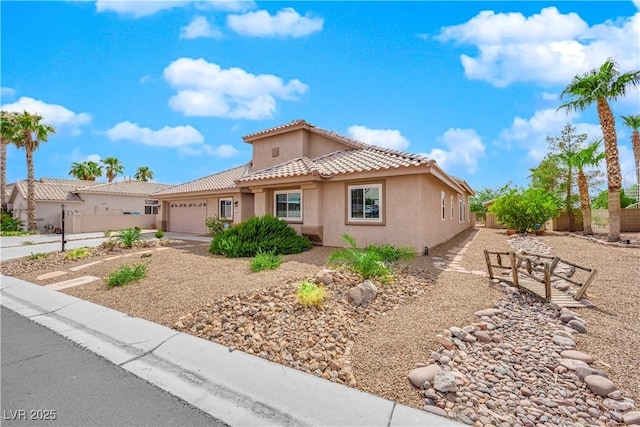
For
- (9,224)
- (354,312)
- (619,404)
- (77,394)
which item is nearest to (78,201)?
(9,224)

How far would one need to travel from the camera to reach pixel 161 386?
12.8ft

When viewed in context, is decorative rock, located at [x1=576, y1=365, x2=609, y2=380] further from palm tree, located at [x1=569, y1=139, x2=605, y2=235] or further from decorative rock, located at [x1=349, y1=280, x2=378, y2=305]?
palm tree, located at [x1=569, y1=139, x2=605, y2=235]

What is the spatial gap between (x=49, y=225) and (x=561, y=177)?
156 feet

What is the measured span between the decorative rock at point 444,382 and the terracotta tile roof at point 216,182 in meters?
16.6

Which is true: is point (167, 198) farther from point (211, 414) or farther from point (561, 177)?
point (561, 177)

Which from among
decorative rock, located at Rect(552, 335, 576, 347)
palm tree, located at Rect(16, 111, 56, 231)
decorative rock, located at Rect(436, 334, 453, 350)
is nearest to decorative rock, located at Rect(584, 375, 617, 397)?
decorative rock, located at Rect(552, 335, 576, 347)

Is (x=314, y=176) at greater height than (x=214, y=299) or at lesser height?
greater

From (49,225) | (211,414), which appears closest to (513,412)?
(211,414)

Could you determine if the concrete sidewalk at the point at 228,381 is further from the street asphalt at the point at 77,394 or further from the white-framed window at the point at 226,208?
the white-framed window at the point at 226,208

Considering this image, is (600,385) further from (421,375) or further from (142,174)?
(142,174)

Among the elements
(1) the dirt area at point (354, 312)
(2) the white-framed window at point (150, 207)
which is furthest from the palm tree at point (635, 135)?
(2) the white-framed window at point (150, 207)

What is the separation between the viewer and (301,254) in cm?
1142

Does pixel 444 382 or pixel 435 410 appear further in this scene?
pixel 444 382

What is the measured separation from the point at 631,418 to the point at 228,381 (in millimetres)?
4418
